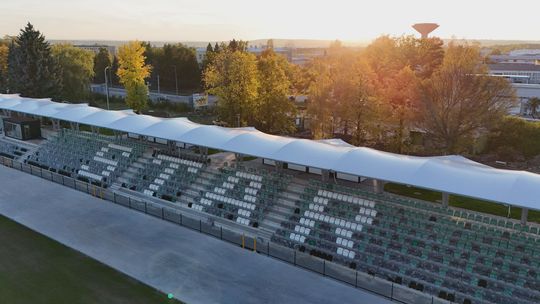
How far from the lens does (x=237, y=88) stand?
40.5m

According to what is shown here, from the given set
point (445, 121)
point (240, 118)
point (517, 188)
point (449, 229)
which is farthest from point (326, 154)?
point (240, 118)

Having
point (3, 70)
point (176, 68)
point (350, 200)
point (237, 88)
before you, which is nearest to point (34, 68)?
point (3, 70)

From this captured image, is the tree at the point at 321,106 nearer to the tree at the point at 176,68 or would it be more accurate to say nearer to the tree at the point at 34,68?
the tree at the point at 34,68

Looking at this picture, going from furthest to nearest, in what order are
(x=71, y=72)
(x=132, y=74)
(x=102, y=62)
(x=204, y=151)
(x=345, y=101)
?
A: (x=102, y=62)
(x=71, y=72)
(x=132, y=74)
(x=204, y=151)
(x=345, y=101)

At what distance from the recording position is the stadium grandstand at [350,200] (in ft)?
57.9

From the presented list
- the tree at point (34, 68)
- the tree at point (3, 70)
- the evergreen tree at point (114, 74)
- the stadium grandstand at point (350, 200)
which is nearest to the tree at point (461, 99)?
the stadium grandstand at point (350, 200)

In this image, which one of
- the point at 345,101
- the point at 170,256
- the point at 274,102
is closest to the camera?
the point at 170,256

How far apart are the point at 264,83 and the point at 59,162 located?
20.4 meters

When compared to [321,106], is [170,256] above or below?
below

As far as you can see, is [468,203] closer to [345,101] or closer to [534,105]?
[345,101]

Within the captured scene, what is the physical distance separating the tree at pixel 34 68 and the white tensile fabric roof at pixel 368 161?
1063 inches

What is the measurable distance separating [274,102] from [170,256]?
24.0 meters

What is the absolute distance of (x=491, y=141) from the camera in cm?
3712

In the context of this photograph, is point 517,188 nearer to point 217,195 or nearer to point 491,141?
point 217,195
